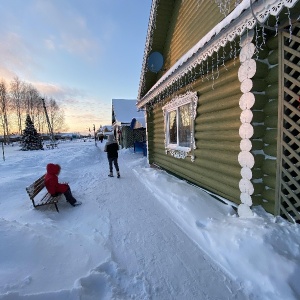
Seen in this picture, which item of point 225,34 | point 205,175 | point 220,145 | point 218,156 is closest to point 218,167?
point 218,156

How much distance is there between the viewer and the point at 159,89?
20.8ft

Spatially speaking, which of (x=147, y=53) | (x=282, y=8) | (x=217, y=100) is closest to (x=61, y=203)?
(x=217, y=100)

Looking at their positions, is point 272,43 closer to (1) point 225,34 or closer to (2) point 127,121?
(1) point 225,34

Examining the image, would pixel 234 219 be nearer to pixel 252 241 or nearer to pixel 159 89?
pixel 252 241

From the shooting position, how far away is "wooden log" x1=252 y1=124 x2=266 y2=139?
3098mm

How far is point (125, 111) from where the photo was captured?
72.1 feet

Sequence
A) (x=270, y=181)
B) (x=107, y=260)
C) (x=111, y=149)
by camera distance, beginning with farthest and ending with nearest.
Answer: (x=111, y=149) → (x=270, y=181) → (x=107, y=260)

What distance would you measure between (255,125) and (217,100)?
1296 millimetres

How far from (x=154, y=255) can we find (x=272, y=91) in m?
2.93

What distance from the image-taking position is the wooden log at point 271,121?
293cm

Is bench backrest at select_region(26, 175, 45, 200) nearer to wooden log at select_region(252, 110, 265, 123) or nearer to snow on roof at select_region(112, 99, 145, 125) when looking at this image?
wooden log at select_region(252, 110, 265, 123)

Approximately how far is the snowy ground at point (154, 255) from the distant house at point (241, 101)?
23.1 inches

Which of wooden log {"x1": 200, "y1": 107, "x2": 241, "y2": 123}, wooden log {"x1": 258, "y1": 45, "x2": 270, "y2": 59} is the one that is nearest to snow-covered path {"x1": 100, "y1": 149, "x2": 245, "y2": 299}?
wooden log {"x1": 200, "y1": 107, "x2": 241, "y2": 123}

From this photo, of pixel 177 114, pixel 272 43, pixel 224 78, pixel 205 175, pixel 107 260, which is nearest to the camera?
pixel 107 260
